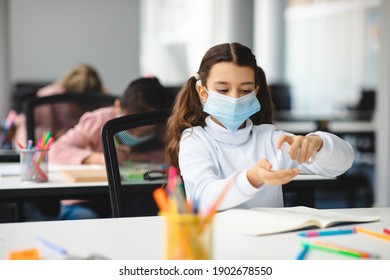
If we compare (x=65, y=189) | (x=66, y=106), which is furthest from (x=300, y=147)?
(x=66, y=106)

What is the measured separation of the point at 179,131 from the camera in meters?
1.60

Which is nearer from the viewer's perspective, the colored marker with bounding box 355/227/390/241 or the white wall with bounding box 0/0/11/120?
the colored marker with bounding box 355/227/390/241

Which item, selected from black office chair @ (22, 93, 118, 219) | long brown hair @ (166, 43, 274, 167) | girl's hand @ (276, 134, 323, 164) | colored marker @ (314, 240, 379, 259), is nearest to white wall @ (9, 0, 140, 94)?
black office chair @ (22, 93, 118, 219)

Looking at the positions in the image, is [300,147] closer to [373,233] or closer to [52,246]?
[373,233]

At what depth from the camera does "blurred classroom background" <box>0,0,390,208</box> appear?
5004 mm

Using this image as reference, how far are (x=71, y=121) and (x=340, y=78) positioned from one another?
6546 millimetres

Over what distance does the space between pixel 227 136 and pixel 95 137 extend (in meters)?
1.13

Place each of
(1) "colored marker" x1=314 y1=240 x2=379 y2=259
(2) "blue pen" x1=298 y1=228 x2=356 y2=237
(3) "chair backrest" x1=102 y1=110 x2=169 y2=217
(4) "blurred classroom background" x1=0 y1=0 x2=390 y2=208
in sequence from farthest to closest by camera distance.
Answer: (4) "blurred classroom background" x1=0 y1=0 x2=390 y2=208
(3) "chair backrest" x1=102 y1=110 x2=169 y2=217
(2) "blue pen" x1=298 y1=228 x2=356 y2=237
(1) "colored marker" x1=314 y1=240 x2=379 y2=259

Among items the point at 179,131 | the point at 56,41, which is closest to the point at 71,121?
the point at 179,131

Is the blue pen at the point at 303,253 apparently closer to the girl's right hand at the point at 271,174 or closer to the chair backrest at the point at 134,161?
the girl's right hand at the point at 271,174

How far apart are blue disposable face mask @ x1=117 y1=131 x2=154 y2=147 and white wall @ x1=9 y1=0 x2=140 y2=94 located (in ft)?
13.1

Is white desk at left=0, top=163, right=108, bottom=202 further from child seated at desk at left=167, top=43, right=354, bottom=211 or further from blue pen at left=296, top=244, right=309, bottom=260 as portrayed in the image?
blue pen at left=296, top=244, right=309, bottom=260

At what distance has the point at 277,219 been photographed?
1.23 meters

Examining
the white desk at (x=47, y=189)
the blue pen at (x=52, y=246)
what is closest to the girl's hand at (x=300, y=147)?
the blue pen at (x=52, y=246)
